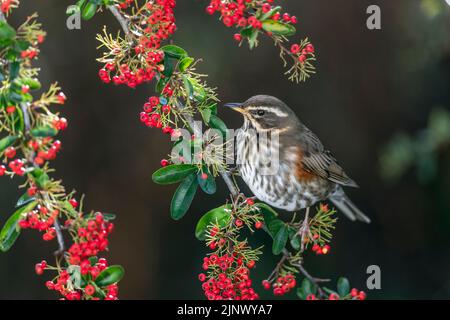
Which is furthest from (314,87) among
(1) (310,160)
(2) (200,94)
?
(2) (200,94)

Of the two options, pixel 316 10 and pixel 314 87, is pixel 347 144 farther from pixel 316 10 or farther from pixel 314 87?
pixel 316 10

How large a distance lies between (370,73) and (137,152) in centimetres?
234

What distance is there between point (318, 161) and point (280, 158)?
0.31 meters

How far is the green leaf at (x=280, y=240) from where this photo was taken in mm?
3016

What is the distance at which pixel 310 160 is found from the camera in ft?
13.6

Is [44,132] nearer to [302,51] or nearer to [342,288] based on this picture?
[302,51]

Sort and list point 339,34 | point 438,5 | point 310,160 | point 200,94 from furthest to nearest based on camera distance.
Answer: point 339,34 → point 438,5 → point 310,160 → point 200,94

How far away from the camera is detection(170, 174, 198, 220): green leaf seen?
9.51ft

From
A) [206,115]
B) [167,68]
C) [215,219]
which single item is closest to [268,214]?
[215,219]

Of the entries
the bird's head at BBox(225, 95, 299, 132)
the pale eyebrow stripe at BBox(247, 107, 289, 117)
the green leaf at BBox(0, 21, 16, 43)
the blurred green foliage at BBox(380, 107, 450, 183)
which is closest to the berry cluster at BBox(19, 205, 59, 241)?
the green leaf at BBox(0, 21, 16, 43)

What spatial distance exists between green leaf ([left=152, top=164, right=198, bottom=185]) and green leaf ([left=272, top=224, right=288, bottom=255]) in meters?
0.47

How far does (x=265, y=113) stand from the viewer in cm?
381

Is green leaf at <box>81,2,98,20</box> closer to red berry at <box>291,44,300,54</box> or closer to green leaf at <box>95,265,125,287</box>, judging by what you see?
red berry at <box>291,44,300,54</box>

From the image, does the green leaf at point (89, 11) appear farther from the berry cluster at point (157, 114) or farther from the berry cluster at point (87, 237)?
the berry cluster at point (87, 237)
